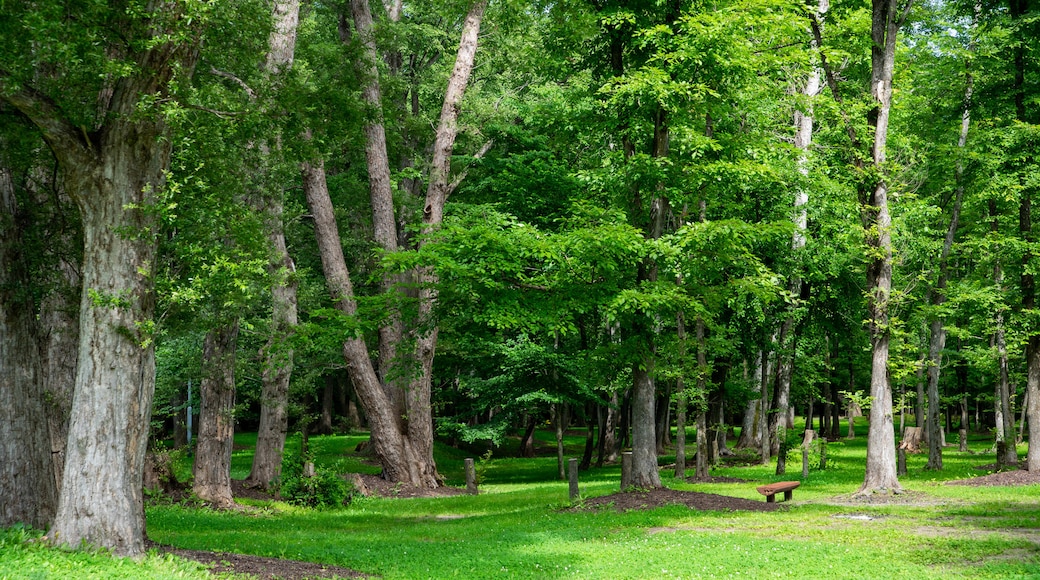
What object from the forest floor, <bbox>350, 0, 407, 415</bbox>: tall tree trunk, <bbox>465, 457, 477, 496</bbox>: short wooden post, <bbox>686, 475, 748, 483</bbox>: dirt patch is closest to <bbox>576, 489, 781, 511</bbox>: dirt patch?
the forest floor

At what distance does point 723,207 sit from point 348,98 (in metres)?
13.2

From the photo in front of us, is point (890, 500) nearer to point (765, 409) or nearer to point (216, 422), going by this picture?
point (765, 409)

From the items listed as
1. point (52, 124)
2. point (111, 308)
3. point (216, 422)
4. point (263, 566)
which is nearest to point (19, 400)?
point (111, 308)

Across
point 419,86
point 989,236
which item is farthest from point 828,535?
point 419,86

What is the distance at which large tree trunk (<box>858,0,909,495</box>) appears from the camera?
19766 mm

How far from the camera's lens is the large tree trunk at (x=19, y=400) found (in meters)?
11.6

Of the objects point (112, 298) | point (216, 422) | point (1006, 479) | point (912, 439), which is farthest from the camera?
point (912, 439)

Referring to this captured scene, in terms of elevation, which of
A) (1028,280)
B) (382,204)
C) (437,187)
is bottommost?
(1028,280)

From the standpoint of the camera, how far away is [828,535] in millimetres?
14234

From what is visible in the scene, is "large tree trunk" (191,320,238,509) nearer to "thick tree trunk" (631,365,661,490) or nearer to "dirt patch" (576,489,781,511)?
"dirt patch" (576,489,781,511)

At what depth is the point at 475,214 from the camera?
24.9 metres

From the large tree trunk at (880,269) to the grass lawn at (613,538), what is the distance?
917 millimetres

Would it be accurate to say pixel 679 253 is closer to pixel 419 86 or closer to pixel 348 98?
pixel 348 98

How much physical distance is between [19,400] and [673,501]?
1186 cm
